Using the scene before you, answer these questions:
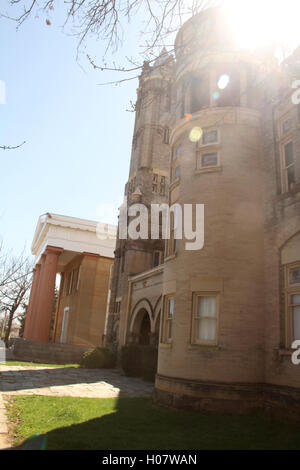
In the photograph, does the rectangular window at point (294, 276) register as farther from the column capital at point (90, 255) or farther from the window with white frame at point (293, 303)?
the column capital at point (90, 255)

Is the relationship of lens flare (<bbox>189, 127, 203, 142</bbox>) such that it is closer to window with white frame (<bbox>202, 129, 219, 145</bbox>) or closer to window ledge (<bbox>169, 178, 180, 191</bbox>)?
window with white frame (<bbox>202, 129, 219, 145</bbox>)

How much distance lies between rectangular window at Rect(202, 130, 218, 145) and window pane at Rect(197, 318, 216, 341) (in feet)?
19.6

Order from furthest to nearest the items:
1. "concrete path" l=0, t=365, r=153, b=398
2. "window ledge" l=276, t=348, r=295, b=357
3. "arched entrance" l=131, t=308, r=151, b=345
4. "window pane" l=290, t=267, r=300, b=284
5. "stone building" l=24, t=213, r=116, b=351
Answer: "stone building" l=24, t=213, r=116, b=351, "arched entrance" l=131, t=308, r=151, b=345, "concrete path" l=0, t=365, r=153, b=398, "window pane" l=290, t=267, r=300, b=284, "window ledge" l=276, t=348, r=295, b=357

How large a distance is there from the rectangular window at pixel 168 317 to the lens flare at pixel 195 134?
558 centimetres

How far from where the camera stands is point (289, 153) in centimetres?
1123

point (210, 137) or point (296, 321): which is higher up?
point (210, 137)

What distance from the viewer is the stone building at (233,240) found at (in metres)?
10.2

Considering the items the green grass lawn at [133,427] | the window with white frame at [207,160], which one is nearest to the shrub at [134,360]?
the green grass lawn at [133,427]

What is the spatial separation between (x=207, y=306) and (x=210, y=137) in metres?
5.76

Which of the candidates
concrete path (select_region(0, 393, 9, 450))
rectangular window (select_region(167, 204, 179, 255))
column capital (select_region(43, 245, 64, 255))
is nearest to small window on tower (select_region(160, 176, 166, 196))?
column capital (select_region(43, 245, 64, 255))

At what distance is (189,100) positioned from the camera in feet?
46.0

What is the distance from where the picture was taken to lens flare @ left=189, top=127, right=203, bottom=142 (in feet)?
43.2

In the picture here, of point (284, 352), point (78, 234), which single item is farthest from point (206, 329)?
point (78, 234)

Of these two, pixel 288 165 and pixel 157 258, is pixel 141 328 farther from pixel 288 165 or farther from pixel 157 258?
pixel 288 165
